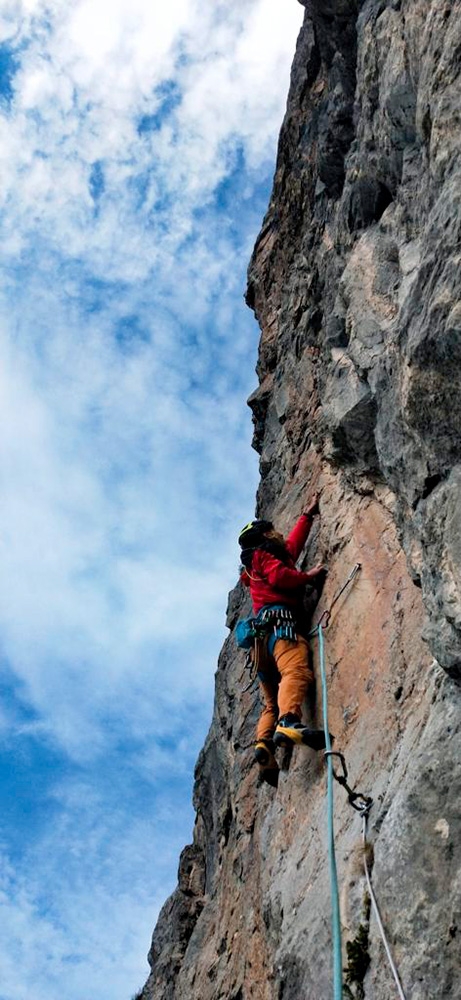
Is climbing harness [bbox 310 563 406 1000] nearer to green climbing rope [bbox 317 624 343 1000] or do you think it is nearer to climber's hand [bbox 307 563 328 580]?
green climbing rope [bbox 317 624 343 1000]

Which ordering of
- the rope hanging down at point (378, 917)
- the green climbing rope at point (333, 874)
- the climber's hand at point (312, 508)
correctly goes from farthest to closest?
the climber's hand at point (312, 508) < the rope hanging down at point (378, 917) < the green climbing rope at point (333, 874)

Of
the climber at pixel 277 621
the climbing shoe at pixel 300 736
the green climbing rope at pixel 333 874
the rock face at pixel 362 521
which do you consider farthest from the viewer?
the climber at pixel 277 621

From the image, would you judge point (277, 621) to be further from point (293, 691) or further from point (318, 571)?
point (293, 691)

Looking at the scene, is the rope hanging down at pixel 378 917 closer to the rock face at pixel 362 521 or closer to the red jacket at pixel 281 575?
the rock face at pixel 362 521

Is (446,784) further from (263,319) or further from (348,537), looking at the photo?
(263,319)

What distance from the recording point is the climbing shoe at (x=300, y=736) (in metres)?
7.01

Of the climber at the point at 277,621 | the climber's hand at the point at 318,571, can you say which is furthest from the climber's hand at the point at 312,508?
the climber's hand at the point at 318,571

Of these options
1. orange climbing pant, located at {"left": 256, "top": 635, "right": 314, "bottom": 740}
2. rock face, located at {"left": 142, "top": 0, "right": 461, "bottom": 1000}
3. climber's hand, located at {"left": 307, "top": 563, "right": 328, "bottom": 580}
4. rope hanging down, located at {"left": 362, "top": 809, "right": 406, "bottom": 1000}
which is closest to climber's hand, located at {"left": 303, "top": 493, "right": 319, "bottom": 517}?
rock face, located at {"left": 142, "top": 0, "right": 461, "bottom": 1000}

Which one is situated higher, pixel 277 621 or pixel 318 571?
pixel 318 571

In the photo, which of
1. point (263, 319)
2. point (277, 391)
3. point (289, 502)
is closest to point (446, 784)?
point (289, 502)

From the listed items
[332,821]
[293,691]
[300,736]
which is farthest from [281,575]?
[332,821]

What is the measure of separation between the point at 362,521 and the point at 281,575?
105cm

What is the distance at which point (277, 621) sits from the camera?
27.5 feet

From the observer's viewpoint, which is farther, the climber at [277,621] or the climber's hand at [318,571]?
the climber's hand at [318,571]
